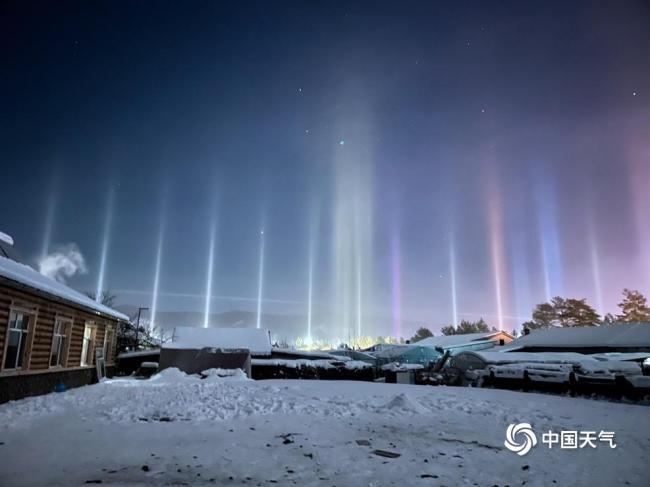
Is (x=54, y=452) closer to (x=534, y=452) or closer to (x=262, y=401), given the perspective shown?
(x=262, y=401)

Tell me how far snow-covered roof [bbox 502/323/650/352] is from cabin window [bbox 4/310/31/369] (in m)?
36.9

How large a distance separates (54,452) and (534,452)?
27.4 ft

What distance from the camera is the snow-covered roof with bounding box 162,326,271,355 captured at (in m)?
29.9

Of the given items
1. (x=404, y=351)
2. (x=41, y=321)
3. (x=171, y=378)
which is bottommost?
(x=171, y=378)

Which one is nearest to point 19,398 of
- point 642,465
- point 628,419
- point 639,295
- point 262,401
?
point 262,401

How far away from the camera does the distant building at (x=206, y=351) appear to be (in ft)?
89.6

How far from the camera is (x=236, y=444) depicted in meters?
7.72

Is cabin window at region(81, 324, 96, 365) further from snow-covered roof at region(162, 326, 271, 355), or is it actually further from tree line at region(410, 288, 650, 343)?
tree line at region(410, 288, 650, 343)

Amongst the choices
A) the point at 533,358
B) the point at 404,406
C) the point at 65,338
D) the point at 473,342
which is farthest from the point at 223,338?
the point at 473,342

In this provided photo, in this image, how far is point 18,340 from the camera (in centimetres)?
1380

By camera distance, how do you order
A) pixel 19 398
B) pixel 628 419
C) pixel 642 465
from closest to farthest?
pixel 642 465, pixel 628 419, pixel 19 398

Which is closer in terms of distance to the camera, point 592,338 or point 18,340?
point 18,340

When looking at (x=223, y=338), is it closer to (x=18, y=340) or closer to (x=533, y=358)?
(x=18, y=340)

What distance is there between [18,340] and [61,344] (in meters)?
3.74
